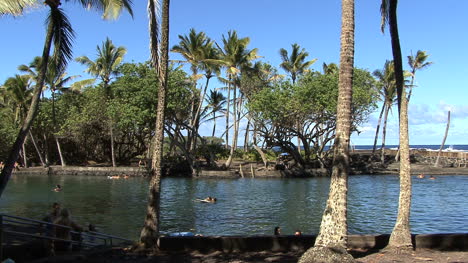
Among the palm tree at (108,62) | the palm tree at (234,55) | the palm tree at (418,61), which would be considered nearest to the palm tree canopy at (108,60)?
the palm tree at (108,62)

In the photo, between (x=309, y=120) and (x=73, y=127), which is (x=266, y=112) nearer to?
(x=309, y=120)

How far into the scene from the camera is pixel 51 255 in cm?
953

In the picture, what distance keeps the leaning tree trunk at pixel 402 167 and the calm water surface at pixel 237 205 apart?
825cm

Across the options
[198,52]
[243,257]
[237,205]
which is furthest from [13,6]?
[198,52]

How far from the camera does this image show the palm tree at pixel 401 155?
10.0 metres

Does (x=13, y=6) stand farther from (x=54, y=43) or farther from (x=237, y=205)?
(x=237, y=205)

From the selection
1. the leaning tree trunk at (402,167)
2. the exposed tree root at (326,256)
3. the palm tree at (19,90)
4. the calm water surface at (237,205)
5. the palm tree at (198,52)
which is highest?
the palm tree at (198,52)

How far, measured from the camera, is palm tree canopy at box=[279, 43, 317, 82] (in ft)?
195

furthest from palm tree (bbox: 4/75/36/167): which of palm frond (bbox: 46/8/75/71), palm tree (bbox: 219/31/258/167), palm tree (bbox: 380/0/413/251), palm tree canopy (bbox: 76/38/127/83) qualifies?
palm tree (bbox: 380/0/413/251)

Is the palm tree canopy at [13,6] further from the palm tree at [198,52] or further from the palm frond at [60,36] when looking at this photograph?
the palm tree at [198,52]

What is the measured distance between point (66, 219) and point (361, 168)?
151 ft

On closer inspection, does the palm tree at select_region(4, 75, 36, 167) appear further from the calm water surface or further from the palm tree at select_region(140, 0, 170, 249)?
the palm tree at select_region(140, 0, 170, 249)

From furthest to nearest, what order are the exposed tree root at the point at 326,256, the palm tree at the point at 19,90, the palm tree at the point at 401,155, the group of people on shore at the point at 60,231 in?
1. the palm tree at the point at 19,90
2. the palm tree at the point at 401,155
3. the group of people on shore at the point at 60,231
4. the exposed tree root at the point at 326,256

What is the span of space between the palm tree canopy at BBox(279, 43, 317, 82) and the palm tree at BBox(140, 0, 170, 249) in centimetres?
5024
